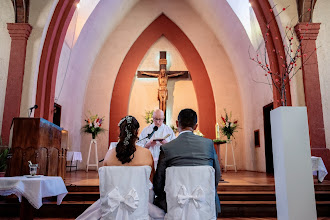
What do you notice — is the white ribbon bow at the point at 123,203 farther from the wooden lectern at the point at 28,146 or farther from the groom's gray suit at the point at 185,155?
the wooden lectern at the point at 28,146

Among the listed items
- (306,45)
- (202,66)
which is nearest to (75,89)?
(202,66)

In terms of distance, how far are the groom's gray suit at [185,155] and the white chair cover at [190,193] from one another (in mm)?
103

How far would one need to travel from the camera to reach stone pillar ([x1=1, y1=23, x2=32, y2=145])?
5109mm

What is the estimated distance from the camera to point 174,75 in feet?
31.4

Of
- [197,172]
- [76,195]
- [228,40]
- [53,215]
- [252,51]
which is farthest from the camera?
[228,40]

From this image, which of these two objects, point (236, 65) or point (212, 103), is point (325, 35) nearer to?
point (236, 65)

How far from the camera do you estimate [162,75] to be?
9.45 meters

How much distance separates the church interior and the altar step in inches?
0.6

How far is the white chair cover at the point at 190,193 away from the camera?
214 centimetres

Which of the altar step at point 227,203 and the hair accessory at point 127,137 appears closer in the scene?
the hair accessory at point 127,137

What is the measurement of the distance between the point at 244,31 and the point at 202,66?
1.72 m

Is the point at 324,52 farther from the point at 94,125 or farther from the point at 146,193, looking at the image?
the point at 94,125

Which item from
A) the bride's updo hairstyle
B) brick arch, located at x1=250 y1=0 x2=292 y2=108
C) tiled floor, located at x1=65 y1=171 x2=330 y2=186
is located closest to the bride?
the bride's updo hairstyle

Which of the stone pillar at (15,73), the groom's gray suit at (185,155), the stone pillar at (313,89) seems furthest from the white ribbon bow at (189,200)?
the stone pillar at (15,73)
